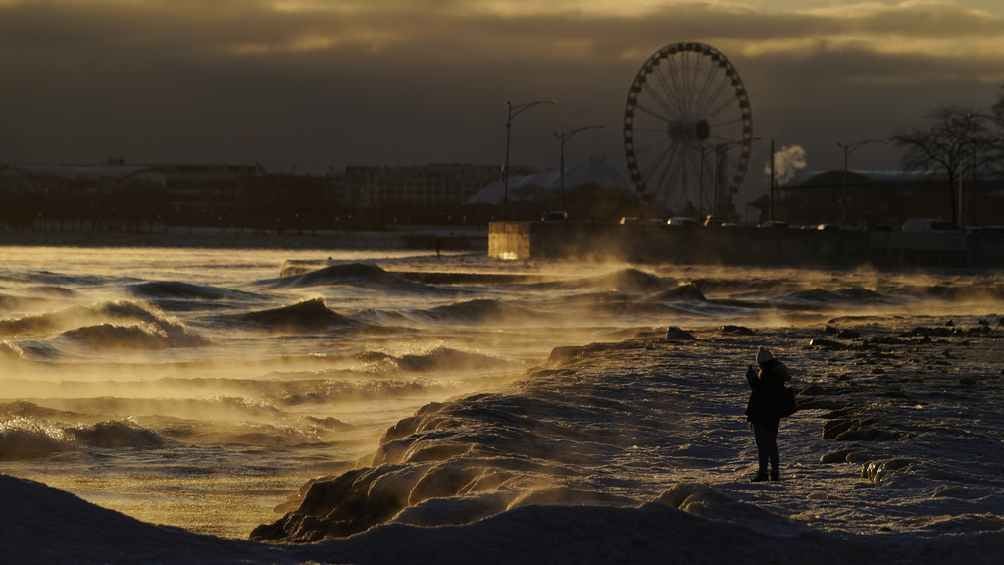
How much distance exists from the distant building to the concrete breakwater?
69.6 meters

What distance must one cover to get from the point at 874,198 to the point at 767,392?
16936 cm

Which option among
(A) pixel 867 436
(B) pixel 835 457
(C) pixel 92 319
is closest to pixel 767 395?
(B) pixel 835 457

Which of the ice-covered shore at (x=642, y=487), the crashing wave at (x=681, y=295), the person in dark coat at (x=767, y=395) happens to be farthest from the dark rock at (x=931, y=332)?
the person in dark coat at (x=767, y=395)

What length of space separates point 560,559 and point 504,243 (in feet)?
326

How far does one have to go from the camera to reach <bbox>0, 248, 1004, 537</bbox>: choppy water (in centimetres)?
1762

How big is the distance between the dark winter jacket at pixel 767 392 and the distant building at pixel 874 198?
15040 centimetres

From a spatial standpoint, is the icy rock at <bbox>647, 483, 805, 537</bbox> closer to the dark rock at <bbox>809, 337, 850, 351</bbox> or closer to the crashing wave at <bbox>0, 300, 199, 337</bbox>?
the dark rock at <bbox>809, 337, 850, 351</bbox>

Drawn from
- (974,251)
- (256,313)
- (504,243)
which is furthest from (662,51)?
(256,313)

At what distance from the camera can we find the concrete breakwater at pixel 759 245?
83.6 metres

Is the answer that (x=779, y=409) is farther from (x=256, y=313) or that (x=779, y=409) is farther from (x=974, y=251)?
(x=974, y=251)

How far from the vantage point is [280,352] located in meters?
36.6

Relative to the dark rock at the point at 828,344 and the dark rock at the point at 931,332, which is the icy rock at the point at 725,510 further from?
A: the dark rock at the point at 931,332

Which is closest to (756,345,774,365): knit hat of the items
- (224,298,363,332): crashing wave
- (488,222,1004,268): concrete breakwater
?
(224,298,363,332): crashing wave

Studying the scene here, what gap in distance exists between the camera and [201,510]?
14.8 metres
